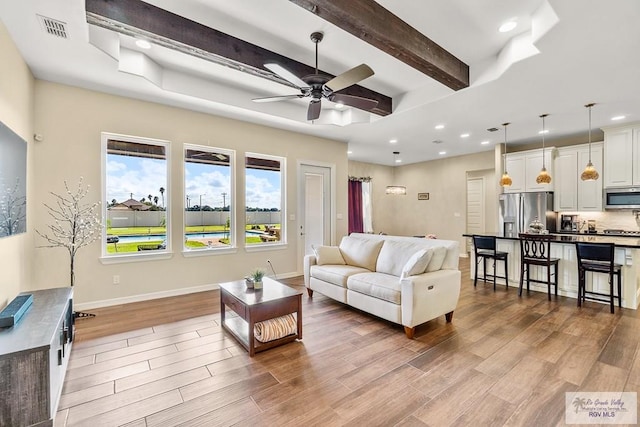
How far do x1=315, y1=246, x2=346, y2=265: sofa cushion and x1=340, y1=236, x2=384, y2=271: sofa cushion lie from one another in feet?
0.34

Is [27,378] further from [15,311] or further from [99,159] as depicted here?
[99,159]

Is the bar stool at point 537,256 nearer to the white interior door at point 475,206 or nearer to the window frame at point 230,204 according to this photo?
the white interior door at point 475,206

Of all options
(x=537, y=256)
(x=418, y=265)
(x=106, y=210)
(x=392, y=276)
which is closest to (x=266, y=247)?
(x=106, y=210)

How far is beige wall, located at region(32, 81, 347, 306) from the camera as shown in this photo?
3654mm

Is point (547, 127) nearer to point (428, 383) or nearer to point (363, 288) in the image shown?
point (363, 288)

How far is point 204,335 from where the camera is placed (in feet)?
10.2

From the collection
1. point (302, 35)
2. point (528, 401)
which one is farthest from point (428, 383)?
point (302, 35)

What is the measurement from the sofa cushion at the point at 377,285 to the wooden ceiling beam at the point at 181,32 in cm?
255

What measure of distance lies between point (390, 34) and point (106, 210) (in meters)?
4.23

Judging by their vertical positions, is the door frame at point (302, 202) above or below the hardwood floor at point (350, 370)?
above

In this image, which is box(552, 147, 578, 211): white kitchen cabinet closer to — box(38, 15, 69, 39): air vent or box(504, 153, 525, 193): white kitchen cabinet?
box(504, 153, 525, 193): white kitchen cabinet

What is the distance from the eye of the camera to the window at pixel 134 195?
4.11 m

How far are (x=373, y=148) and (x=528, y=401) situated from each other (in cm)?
615

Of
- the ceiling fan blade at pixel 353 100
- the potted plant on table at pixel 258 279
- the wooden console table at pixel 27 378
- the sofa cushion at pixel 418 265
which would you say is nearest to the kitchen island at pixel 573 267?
the sofa cushion at pixel 418 265
